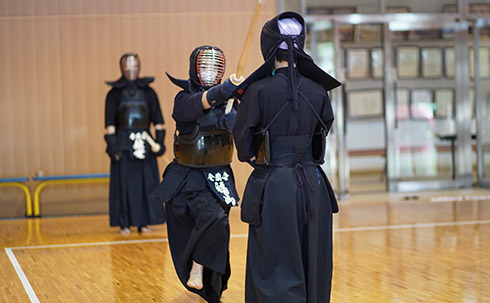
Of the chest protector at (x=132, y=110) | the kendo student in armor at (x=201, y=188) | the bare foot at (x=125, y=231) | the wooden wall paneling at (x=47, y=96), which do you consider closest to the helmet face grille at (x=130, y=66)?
the chest protector at (x=132, y=110)

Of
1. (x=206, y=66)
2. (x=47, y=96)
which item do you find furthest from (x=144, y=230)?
(x=206, y=66)

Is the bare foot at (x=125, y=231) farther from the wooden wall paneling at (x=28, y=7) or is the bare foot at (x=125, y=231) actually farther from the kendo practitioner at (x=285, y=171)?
the kendo practitioner at (x=285, y=171)

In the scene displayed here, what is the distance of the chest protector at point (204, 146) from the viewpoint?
14.2 feet

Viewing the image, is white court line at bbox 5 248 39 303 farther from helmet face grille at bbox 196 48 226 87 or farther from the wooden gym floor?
helmet face grille at bbox 196 48 226 87

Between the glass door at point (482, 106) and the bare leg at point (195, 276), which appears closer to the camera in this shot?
the bare leg at point (195, 276)

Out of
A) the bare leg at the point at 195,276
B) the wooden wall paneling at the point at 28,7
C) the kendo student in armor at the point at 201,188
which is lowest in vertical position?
the bare leg at the point at 195,276

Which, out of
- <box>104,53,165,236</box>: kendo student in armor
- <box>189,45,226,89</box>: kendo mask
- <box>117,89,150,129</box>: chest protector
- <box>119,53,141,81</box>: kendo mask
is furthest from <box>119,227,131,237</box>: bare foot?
<box>189,45,226,89</box>: kendo mask

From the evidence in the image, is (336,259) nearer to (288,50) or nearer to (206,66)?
(206,66)

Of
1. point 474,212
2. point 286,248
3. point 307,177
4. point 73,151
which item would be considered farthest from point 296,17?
point 73,151

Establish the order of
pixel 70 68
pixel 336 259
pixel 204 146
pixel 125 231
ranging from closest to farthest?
pixel 204 146, pixel 336 259, pixel 125 231, pixel 70 68

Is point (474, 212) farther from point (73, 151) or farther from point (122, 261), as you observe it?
point (73, 151)

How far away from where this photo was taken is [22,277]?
5098 mm

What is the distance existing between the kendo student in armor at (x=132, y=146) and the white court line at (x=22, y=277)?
1.30m

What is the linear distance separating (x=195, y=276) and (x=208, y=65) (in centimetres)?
133
